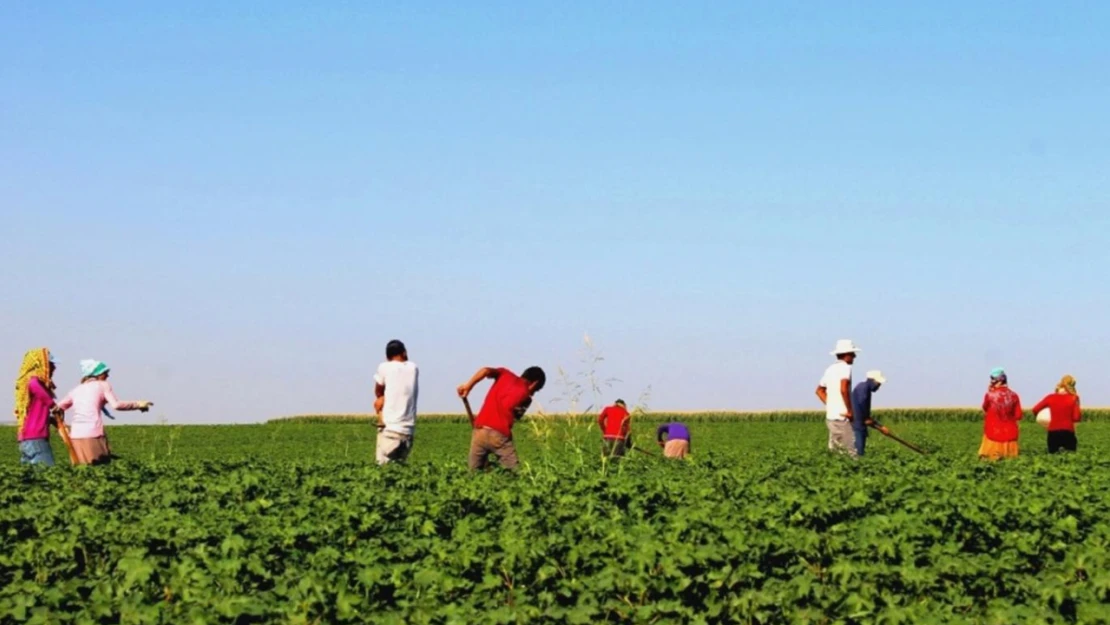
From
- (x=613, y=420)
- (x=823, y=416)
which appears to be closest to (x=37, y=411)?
(x=613, y=420)

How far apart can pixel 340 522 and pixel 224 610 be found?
7.24 ft

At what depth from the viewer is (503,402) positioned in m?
14.7

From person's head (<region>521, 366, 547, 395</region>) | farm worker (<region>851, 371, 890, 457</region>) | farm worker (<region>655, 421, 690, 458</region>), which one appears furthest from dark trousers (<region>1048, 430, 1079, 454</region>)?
person's head (<region>521, 366, 547, 395</region>)

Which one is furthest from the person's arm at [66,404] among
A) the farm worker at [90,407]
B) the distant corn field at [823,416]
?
the distant corn field at [823,416]

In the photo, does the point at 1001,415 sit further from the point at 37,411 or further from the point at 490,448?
the point at 37,411

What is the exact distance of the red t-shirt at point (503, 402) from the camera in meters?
14.7

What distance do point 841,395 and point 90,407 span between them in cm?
882

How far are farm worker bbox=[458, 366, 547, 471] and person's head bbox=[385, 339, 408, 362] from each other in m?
1.11

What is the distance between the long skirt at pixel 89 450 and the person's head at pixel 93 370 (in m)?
0.63

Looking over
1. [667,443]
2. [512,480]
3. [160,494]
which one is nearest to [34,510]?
[160,494]

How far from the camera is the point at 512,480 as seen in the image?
38.8 feet

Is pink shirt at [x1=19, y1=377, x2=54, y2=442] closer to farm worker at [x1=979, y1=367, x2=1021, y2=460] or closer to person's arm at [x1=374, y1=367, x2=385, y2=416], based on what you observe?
person's arm at [x1=374, y1=367, x2=385, y2=416]

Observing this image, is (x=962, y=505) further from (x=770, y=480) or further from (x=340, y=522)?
(x=340, y=522)

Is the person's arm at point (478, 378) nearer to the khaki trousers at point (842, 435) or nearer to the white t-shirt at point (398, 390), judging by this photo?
the white t-shirt at point (398, 390)
